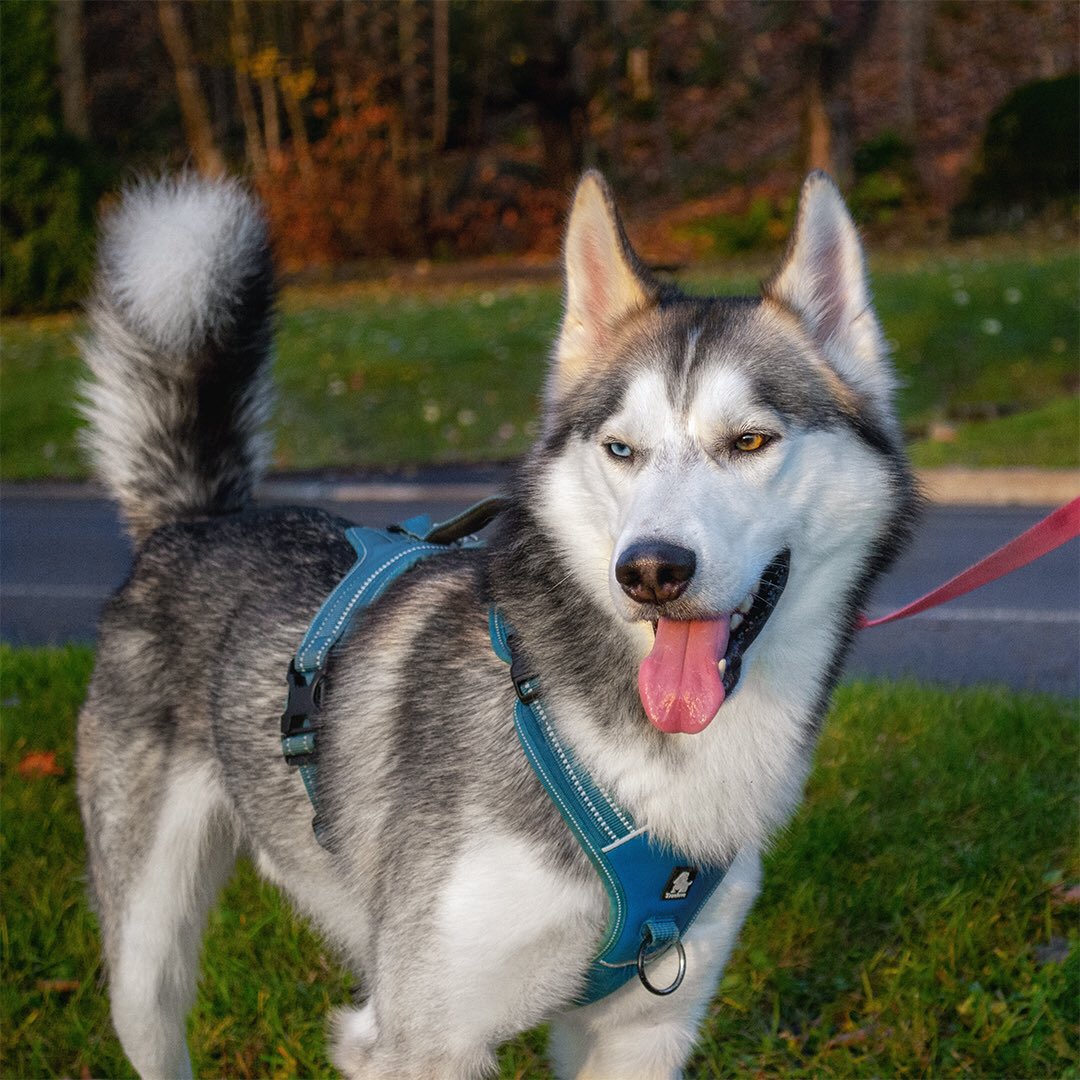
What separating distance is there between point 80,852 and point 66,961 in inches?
18.7

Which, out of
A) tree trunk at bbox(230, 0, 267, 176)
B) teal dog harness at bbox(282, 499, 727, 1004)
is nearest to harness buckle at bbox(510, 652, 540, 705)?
teal dog harness at bbox(282, 499, 727, 1004)

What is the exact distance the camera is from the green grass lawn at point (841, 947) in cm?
308

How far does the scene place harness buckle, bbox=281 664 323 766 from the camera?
2.66m

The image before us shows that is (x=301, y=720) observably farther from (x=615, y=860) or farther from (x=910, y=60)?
(x=910, y=60)

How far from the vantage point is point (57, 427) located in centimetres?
1250

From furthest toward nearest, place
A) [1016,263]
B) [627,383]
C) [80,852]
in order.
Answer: [1016,263], [80,852], [627,383]

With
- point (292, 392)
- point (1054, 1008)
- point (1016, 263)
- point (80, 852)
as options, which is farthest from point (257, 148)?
point (1054, 1008)

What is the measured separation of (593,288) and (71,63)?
2031 centimetres

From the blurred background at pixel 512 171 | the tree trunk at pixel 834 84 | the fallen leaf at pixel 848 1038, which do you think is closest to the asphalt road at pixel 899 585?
the blurred background at pixel 512 171

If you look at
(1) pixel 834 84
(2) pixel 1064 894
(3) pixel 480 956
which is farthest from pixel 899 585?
(1) pixel 834 84

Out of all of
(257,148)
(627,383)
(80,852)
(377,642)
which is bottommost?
(257,148)

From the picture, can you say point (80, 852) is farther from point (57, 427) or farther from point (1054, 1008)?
point (57, 427)

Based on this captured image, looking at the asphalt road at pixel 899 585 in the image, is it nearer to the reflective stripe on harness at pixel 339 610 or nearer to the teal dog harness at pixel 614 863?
→ the reflective stripe on harness at pixel 339 610

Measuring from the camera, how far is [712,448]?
2299mm
